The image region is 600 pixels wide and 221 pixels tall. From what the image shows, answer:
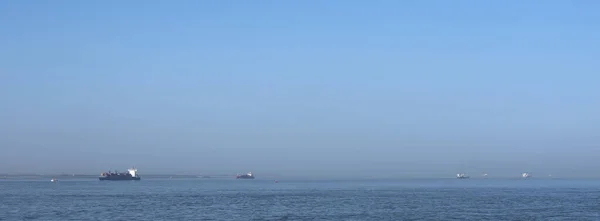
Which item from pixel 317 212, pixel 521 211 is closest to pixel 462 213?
pixel 521 211

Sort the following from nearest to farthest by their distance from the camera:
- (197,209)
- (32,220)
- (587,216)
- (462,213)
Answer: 1. (32,220)
2. (587,216)
3. (462,213)
4. (197,209)

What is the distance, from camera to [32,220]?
6388 centimetres

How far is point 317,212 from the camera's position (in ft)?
246

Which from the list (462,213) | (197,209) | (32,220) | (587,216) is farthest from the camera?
(197,209)

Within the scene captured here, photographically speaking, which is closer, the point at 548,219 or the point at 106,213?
the point at 548,219

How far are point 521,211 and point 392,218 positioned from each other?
17.8 metres

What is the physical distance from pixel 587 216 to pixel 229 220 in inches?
1354

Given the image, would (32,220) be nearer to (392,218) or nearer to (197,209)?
(197,209)

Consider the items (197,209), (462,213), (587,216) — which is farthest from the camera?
(197,209)

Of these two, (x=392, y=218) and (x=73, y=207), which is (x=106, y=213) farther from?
(x=392, y=218)

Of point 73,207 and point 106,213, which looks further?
point 73,207

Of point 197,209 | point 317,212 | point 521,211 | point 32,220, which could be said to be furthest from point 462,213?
point 32,220

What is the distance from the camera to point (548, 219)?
6500 cm

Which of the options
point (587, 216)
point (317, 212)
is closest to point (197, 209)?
point (317, 212)
